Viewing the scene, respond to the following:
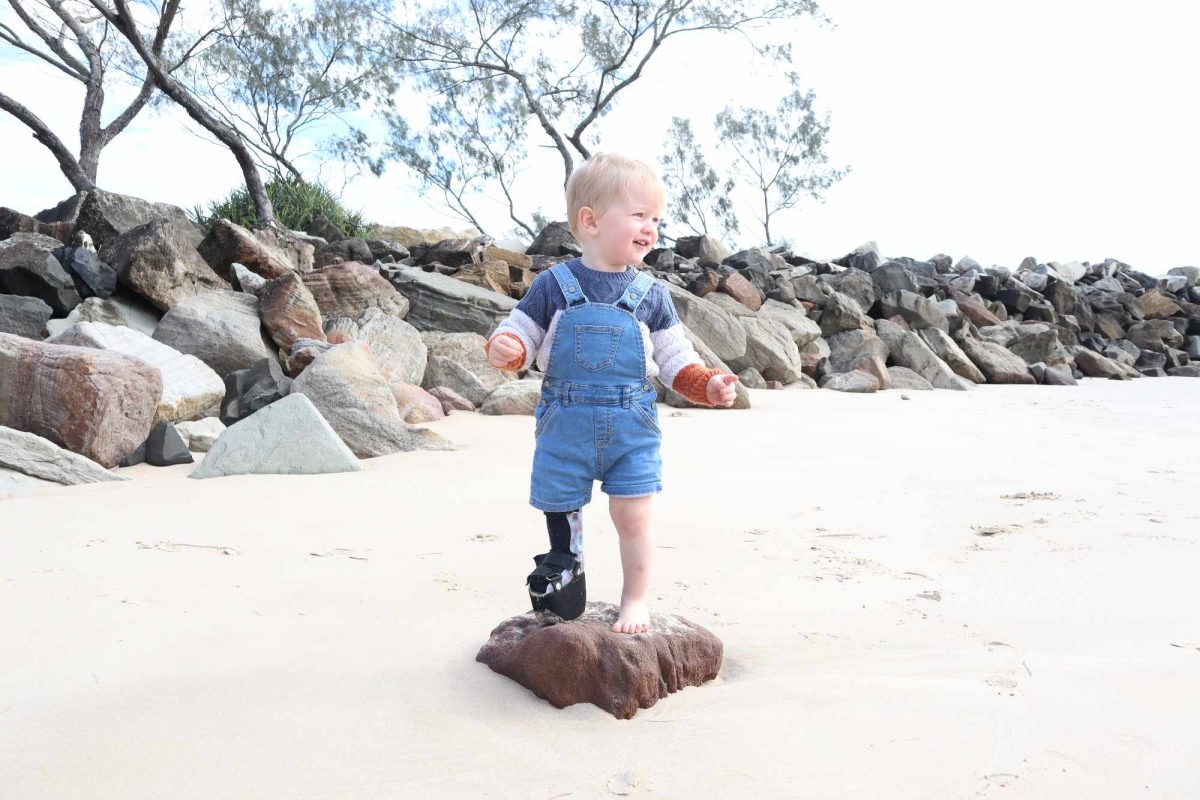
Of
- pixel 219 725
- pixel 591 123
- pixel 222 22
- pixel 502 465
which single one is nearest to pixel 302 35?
pixel 222 22

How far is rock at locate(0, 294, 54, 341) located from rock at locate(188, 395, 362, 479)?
3.32 m

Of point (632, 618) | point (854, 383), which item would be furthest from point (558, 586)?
point (854, 383)

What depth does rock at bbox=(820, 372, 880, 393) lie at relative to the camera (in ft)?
34.7

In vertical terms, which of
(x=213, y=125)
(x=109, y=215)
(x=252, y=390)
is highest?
(x=213, y=125)

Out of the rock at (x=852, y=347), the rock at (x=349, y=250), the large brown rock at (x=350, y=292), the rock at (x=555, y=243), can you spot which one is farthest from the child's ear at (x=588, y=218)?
the rock at (x=555, y=243)

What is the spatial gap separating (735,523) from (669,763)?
2088mm

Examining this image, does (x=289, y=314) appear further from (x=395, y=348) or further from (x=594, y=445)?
(x=594, y=445)

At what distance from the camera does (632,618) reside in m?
2.52

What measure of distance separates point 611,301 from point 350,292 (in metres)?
6.68

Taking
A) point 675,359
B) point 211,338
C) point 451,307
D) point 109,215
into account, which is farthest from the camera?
point 109,215

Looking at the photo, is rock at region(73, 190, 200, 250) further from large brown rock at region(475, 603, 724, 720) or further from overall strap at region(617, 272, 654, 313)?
large brown rock at region(475, 603, 724, 720)

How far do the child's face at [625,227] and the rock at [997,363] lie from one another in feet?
37.3

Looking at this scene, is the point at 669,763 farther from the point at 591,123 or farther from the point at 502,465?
the point at 591,123

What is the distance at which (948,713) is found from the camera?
2.17 meters
